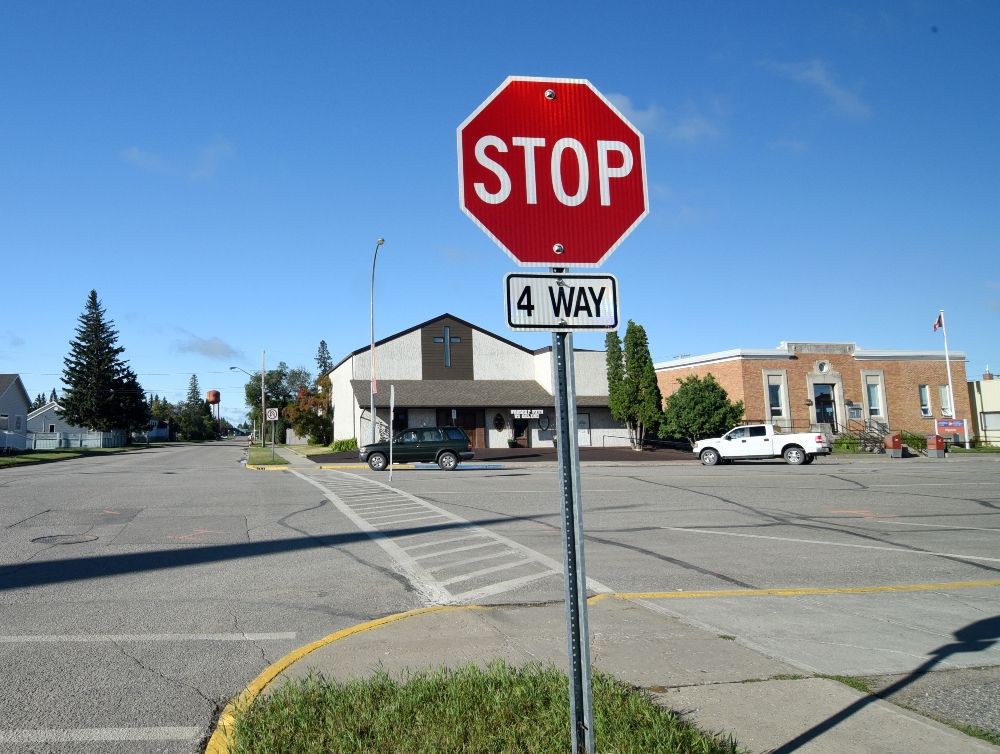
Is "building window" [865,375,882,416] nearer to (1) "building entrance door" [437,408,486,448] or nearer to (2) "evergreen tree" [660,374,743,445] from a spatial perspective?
(2) "evergreen tree" [660,374,743,445]

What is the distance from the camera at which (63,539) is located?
36.4ft

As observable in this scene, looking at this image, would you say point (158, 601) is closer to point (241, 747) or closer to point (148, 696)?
point (148, 696)

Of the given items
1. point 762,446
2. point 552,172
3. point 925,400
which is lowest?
point 762,446

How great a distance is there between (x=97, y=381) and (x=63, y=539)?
7745 cm

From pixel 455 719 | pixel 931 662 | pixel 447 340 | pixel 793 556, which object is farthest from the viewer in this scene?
pixel 447 340

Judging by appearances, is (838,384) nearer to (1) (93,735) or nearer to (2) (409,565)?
(2) (409,565)

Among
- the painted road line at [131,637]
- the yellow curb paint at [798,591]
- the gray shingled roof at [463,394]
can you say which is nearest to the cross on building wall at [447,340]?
the gray shingled roof at [463,394]

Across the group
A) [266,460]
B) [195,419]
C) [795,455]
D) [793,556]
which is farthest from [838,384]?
[195,419]

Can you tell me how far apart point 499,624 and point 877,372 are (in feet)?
153

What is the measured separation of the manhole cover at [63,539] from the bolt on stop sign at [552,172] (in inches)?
391

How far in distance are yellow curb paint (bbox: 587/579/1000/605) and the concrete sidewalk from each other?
1.39 ft

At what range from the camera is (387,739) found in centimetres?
379

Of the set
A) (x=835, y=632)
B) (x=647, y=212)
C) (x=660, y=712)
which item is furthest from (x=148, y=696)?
(x=835, y=632)

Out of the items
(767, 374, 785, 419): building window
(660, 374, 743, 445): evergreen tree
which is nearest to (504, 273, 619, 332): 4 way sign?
(660, 374, 743, 445): evergreen tree
